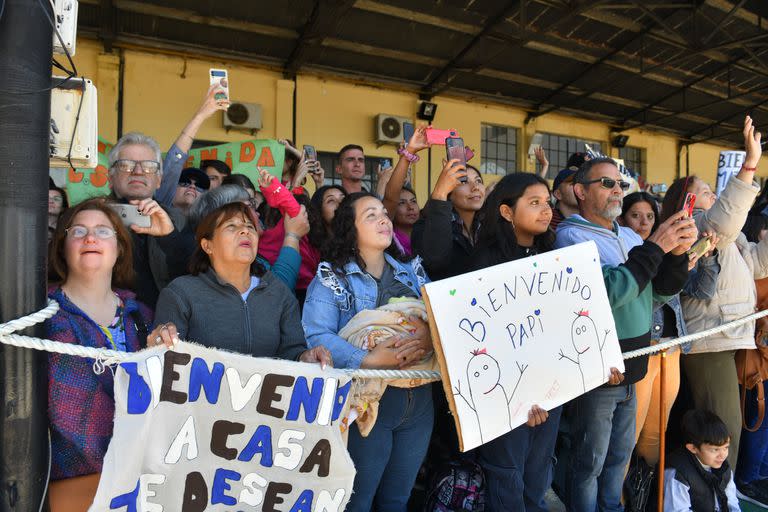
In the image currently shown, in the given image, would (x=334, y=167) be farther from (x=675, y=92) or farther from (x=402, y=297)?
(x=402, y=297)

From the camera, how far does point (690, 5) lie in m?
7.31

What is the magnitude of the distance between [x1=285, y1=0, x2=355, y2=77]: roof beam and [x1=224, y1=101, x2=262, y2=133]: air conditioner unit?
3.08ft

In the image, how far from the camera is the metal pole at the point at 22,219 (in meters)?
1.37

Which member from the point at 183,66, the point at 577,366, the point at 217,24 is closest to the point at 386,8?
the point at 217,24

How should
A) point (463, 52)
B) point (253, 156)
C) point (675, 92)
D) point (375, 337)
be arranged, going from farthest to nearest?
point (675, 92)
point (463, 52)
point (253, 156)
point (375, 337)

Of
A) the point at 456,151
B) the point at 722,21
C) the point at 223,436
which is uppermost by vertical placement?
the point at 722,21

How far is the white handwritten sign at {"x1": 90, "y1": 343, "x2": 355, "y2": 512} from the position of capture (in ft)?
4.83

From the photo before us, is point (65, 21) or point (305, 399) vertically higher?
point (65, 21)

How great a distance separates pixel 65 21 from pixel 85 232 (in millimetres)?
717

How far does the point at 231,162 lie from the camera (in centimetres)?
485

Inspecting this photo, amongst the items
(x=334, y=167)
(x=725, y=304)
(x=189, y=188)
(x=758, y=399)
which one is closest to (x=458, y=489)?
(x=725, y=304)

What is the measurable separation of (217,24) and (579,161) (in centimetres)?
527

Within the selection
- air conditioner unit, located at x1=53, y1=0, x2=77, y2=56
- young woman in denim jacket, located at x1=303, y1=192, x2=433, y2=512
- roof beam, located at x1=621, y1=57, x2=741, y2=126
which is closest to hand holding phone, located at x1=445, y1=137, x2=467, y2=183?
young woman in denim jacket, located at x1=303, y1=192, x2=433, y2=512

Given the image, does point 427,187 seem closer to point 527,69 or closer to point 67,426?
point 527,69
